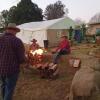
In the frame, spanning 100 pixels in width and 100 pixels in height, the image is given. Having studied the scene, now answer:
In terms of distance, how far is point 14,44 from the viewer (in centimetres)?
563

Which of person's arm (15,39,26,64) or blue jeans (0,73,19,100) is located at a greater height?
person's arm (15,39,26,64)

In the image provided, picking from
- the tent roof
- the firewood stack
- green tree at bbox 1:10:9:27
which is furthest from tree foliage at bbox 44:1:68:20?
the firewood stack

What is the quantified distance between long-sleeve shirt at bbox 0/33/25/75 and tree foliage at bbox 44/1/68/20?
170 feet

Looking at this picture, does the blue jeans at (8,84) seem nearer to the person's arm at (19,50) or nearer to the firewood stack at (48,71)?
the person's arm at (19,50)

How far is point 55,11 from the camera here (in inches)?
2299

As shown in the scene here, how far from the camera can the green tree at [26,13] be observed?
145ft

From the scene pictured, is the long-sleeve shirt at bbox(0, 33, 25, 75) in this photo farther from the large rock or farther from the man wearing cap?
the large rock

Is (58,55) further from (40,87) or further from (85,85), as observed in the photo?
(85,85)

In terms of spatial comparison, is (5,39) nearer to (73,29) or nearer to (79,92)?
(79,92)

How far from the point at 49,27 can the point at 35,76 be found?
15.9 meters

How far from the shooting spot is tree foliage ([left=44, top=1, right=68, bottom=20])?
5778 cm

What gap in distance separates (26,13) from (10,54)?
39050 millimetres

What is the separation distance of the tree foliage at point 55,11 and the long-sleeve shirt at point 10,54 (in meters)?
51.7

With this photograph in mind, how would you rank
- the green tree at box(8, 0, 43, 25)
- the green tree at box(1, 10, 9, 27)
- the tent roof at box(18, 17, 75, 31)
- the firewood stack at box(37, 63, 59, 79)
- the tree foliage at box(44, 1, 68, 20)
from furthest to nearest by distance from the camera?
the tree foliage at box(44, 1, 68, 20) < the green tree at box(1, 10, 9, 27) < the green tree at box(8, 0, 43, 25) < the tent roof at box(18, 17, 75, 31) < the firewood stack at box(37, 63, 59, 79)
